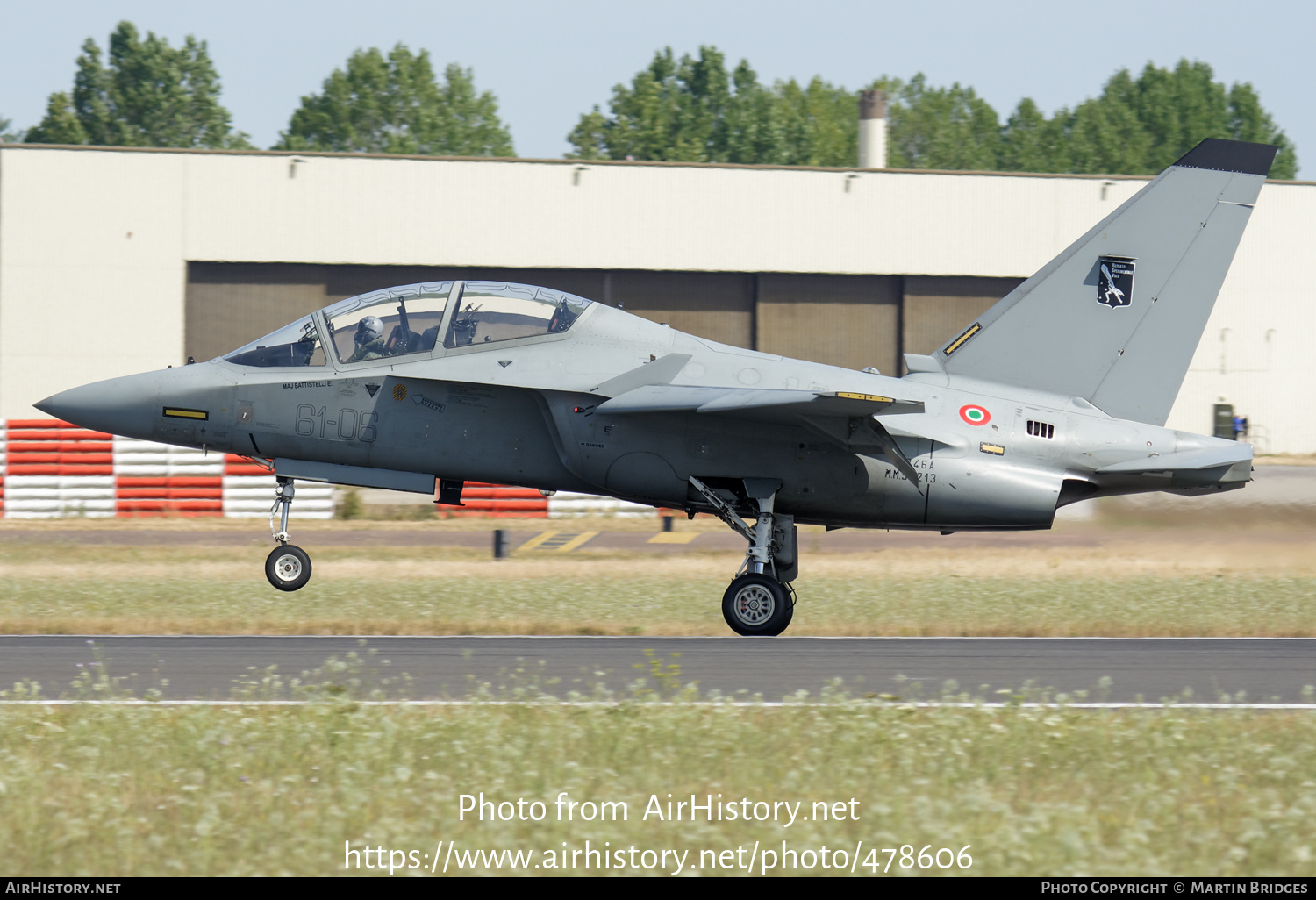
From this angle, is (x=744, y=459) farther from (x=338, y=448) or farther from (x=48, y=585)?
(x=48, y=585)

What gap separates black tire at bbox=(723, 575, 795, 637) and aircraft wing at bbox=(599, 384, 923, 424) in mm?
1733

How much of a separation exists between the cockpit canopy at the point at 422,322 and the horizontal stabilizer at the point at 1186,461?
5991 mm

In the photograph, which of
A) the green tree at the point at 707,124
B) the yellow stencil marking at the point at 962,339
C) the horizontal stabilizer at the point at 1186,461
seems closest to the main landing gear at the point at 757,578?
the yellow stencil marking at the point at 962,339

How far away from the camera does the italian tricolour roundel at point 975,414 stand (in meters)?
14.0

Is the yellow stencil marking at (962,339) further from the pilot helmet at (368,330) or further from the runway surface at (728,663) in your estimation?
the pilot helmet at (368,330)

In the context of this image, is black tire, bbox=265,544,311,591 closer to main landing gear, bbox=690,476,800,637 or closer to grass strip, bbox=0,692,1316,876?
main landing gear, bbox=690,476,800,637

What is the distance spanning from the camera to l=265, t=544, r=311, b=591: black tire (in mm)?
13938

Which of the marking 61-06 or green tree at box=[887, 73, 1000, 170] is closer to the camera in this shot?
the marking 61-06

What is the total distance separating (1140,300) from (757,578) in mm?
5195

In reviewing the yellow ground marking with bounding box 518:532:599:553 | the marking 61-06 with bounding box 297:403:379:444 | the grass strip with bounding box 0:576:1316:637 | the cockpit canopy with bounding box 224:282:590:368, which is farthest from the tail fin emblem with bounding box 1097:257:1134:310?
the yellow ground marking with bounding box 518:532:599:553

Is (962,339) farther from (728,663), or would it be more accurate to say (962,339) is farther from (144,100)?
(144,100)

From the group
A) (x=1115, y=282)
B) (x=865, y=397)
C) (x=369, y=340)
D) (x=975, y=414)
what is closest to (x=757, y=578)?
(x=865, y=397)

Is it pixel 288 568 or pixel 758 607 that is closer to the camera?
pixel 758 607

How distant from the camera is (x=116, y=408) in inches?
554
